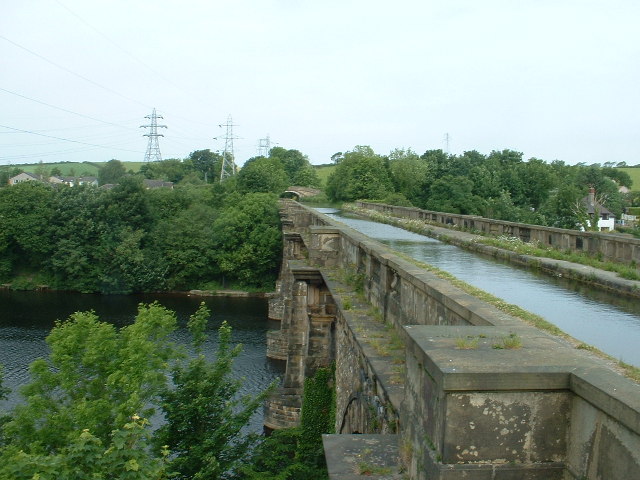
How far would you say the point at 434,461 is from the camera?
3.02 metres

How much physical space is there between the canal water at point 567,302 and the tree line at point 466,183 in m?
30.6

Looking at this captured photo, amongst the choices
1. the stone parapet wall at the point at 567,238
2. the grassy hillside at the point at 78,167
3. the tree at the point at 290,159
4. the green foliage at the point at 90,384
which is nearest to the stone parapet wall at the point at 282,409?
the green foliage at the point at 90,384

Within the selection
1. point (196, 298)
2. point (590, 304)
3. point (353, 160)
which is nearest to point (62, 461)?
point (590, 304)

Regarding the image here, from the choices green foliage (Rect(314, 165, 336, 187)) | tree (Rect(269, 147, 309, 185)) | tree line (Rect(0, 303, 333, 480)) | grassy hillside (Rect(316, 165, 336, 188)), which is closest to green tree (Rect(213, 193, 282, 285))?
tree line (Rect(0, 303, 333, 480))

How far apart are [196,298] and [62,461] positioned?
1549 inches

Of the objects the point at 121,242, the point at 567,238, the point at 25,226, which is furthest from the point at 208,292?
the point at 567,238

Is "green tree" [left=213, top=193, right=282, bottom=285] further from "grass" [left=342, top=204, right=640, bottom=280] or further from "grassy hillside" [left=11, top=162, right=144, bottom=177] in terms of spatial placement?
"grassy hillside" [left=11, top=162, right=144, bottom=177]

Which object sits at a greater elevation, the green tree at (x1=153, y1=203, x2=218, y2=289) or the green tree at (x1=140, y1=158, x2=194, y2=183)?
the green tree at (x1=140, y1=158, x2=194, y2=183)

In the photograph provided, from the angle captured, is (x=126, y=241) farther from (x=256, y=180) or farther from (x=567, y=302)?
(x=567, y=302)

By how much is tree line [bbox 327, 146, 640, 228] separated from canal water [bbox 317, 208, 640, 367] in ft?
100

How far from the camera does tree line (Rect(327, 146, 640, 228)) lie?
4859cm

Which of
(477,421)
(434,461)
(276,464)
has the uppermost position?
(477,421)

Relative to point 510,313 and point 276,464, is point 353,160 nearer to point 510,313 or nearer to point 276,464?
point 276,464

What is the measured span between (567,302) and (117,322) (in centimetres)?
3255
